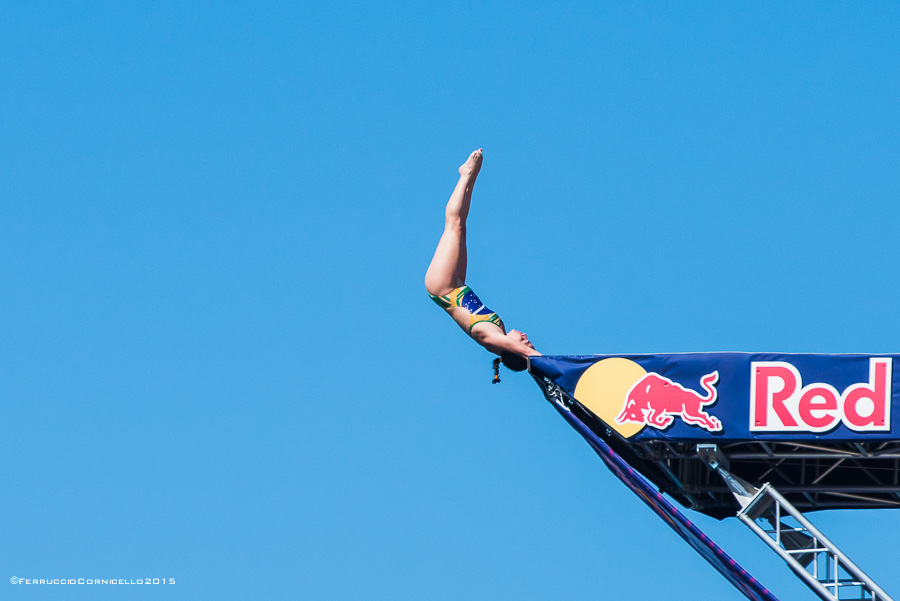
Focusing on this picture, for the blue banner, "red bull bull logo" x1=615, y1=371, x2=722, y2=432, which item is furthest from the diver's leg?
"red bull bull logo" x1=615, y1=371, x2=722, y2=432

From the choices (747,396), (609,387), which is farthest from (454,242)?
(747,396)

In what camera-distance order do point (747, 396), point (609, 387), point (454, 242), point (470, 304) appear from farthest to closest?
point (454, 242) → point (470, 304) → point (609, 387) → point (747, 396)

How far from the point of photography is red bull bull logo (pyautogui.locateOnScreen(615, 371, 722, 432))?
15.3 m

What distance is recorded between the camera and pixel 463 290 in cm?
1725

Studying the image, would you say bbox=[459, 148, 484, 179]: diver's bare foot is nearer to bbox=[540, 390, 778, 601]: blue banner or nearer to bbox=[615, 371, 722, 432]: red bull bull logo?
bbox=[540, 390, 778, 601]: blue banner

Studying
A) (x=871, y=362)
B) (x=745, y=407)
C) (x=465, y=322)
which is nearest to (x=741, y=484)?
(x=745, y=407)

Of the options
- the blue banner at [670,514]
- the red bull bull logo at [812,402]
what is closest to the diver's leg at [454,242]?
the blue banner at [670,514]

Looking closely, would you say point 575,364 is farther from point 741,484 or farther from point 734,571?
point 734,571

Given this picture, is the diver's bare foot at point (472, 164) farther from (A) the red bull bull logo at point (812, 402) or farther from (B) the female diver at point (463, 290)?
(A) the red bull bull logo at point (812, 402)

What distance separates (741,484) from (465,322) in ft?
13.3

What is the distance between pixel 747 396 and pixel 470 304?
389 cm

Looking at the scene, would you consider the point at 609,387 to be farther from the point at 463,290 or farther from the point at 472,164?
the point at 472,164

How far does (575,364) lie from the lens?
1584cm

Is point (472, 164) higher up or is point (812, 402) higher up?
point (472, 164)
